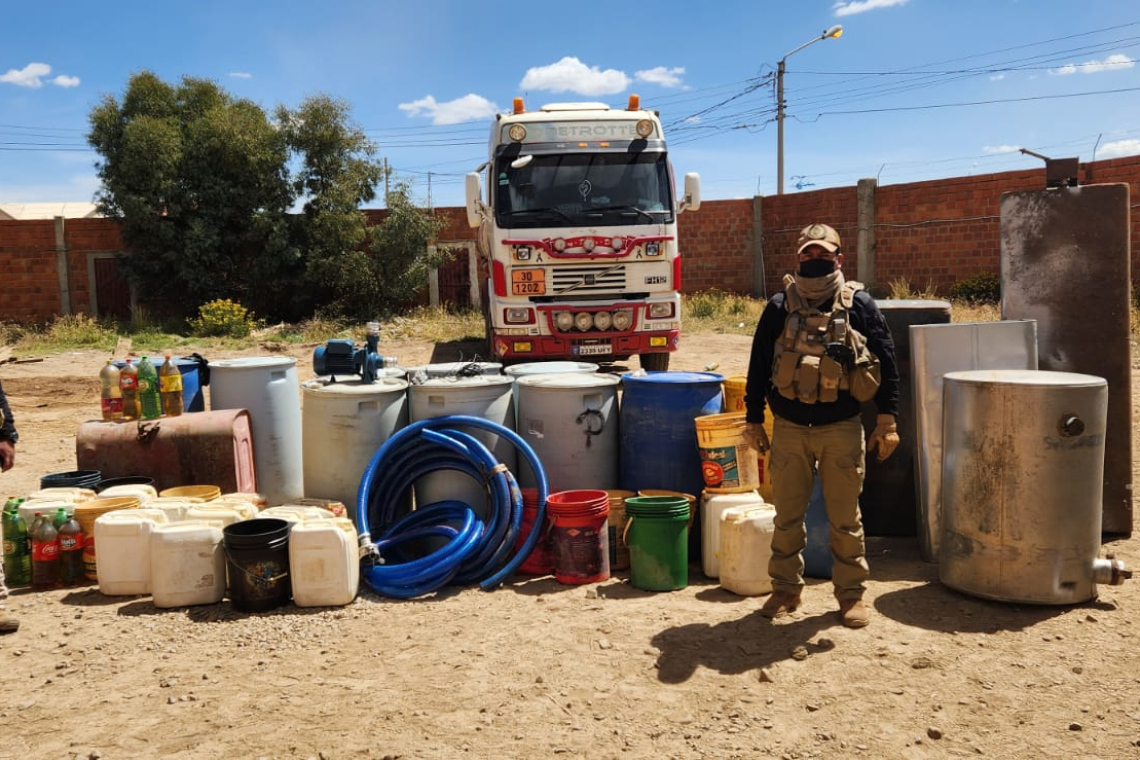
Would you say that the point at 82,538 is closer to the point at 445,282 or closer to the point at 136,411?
the point at 136,411

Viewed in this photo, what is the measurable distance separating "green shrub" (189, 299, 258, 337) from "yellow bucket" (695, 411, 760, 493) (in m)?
15.8

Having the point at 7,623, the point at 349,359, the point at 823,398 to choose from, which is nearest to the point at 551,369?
the point at 349,359

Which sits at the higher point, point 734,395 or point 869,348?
point 869,348

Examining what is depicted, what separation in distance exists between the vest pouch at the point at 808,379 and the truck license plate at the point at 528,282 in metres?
5.94

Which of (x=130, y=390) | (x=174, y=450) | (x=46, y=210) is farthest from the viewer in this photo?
(x=46, y=210)

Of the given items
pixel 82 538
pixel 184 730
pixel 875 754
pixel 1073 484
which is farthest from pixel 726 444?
pixel 82 538

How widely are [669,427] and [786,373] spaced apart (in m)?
1.47

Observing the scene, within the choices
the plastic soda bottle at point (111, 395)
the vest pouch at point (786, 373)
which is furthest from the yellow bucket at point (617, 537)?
the plastic soda bottle at point (111, 395)

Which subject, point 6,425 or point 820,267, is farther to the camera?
point 6,425

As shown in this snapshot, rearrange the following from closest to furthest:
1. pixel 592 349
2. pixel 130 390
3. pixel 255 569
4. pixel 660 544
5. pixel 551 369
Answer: pixel 255 569 → pixel 660 544 → pixel 130 390 → pixel 551 369 → pixel 592 349

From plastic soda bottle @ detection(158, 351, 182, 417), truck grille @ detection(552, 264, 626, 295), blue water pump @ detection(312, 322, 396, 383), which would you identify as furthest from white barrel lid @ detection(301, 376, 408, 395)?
truck grille @ detection(552, 264, 626, 295)

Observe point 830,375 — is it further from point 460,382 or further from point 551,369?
point 551,369

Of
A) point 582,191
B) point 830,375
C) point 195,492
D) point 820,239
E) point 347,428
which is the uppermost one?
point 582,191

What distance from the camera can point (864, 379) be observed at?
4.20 metres
